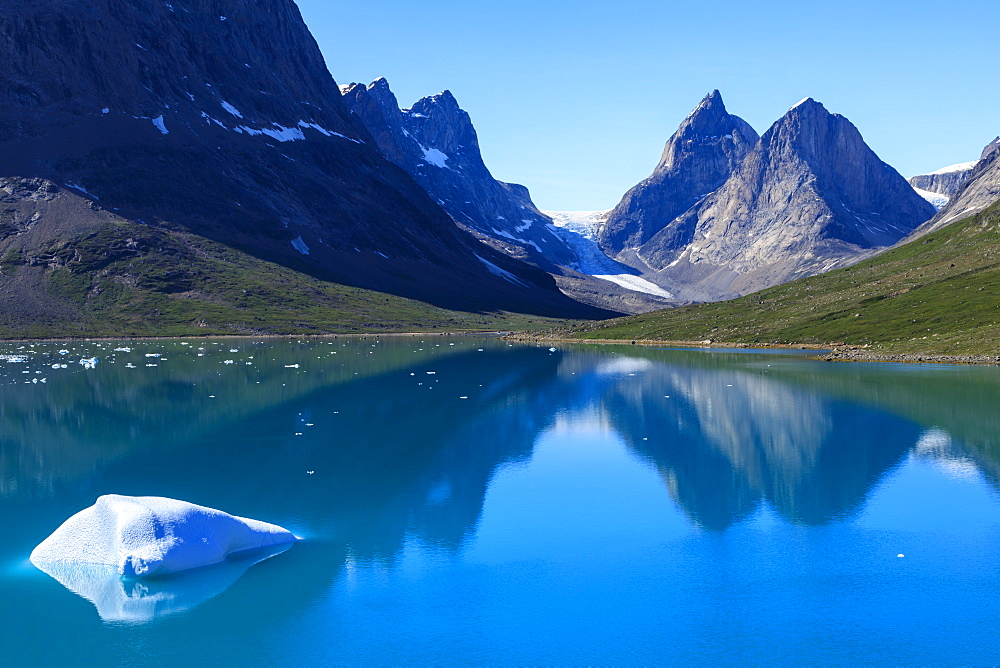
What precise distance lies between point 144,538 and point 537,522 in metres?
15.0

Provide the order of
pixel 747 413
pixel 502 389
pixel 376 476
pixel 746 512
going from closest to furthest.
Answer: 1. pixel 746 512
2. pixel 376 476
3. pixel 747 413
4. pixel 502 389

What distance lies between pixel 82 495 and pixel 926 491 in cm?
3926

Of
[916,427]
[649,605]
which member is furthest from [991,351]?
[649,605]

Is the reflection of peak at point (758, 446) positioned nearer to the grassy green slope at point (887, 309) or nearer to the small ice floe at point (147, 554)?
the small ice floe at point (147, 554)

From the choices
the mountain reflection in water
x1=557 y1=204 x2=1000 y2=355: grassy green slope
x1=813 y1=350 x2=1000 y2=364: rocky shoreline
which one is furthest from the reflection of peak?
x1=557 y1=204 x2=1000 y2=355: grassy green slope

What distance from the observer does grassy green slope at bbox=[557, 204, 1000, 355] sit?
108250 millimetres

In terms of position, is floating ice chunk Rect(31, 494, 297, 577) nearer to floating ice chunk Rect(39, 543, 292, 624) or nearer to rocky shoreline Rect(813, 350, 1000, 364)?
floating ice chunk Rect(39, 543, 292, 624)

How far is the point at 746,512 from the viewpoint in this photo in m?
35.2

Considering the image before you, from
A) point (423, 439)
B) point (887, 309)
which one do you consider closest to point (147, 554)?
point (423, 439)

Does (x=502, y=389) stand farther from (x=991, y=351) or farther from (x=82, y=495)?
(x=991, y=351)

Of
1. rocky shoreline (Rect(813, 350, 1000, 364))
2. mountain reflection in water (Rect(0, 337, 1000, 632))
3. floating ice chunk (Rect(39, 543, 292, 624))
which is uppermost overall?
rocky shoreline (Rect(813, 350, 1000, 364))

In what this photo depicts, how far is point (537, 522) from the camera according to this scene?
1336 inches

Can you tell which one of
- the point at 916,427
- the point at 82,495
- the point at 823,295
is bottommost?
the point at 82,495

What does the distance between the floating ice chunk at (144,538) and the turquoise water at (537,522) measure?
762 millimetres
